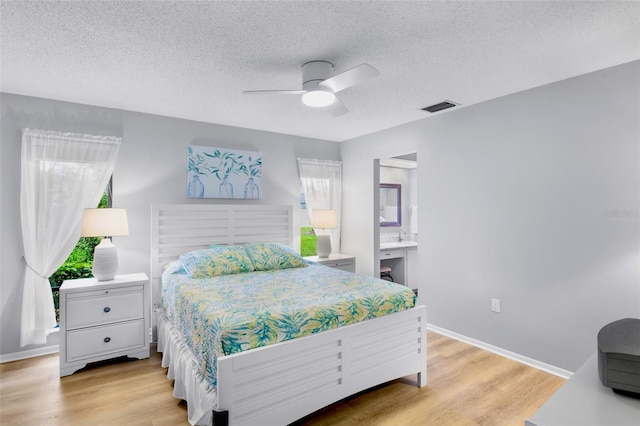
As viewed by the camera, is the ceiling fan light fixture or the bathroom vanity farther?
the bathroom vanity

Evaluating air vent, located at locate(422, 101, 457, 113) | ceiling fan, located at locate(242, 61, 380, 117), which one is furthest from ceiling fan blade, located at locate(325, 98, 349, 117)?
air vent, located at locate(422, 101, 457, 113)

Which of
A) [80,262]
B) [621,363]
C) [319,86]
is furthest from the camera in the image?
[80,262]

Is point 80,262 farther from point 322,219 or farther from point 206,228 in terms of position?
point 322,219

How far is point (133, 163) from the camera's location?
3590mm

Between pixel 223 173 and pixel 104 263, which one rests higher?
pixel 223 173

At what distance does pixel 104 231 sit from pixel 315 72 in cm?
231

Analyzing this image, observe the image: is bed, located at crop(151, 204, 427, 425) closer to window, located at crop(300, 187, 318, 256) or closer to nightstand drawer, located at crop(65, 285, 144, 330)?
nightstand drawer, located at crop(65, 285, 144, 330)

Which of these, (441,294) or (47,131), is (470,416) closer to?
(441,294)

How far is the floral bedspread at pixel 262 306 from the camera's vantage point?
74.9 inches

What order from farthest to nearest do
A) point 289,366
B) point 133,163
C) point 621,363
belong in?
point 133,163 → point 289,366 → point 621,363

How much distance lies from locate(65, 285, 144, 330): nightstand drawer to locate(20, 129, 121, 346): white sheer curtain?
21.8 inches

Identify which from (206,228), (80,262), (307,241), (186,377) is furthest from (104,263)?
(307,241)

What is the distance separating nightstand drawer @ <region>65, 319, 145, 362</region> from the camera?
2832mm

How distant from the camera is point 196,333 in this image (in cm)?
216
